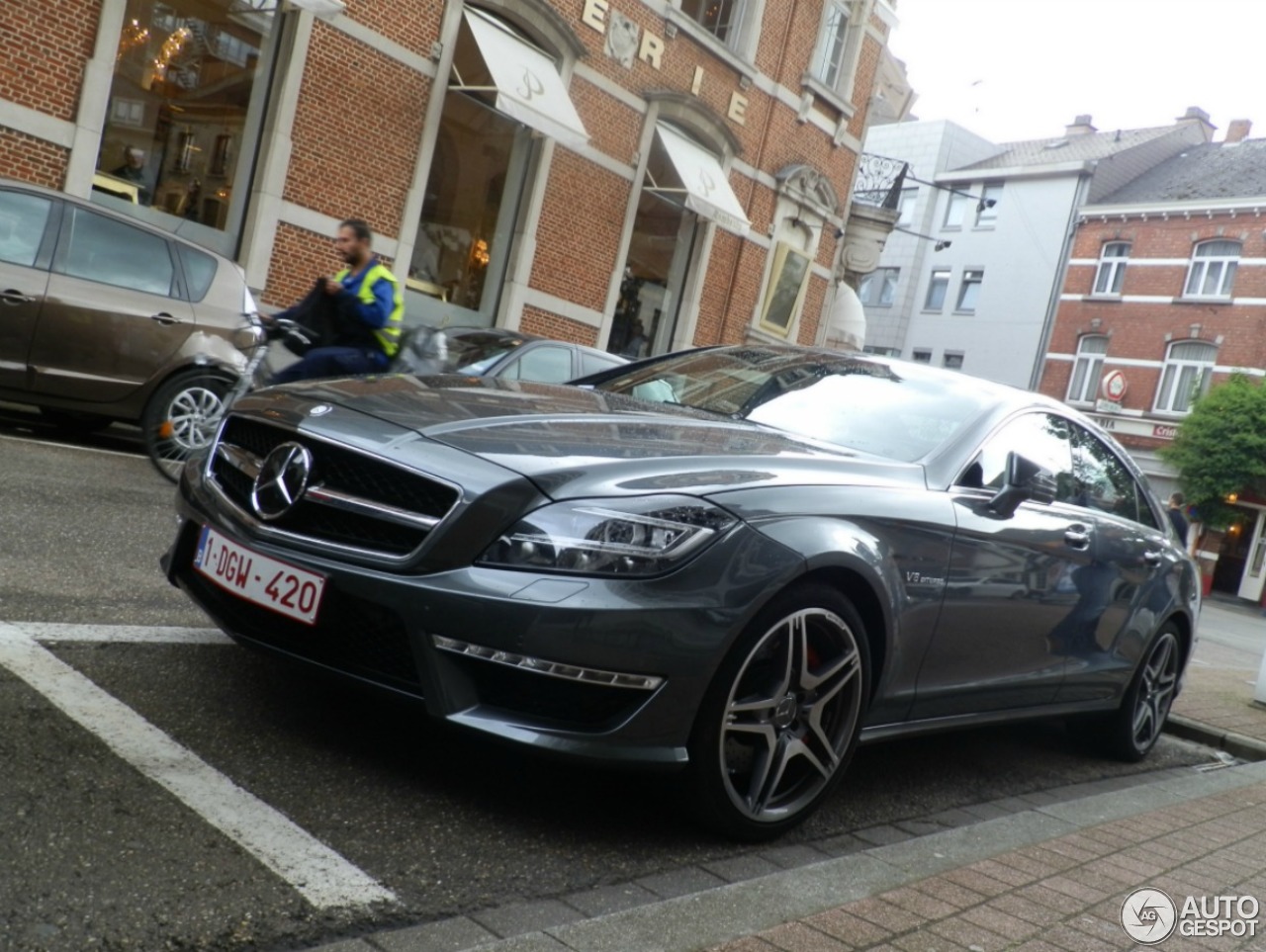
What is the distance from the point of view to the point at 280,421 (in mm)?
3529

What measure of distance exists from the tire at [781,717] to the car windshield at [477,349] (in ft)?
20.6

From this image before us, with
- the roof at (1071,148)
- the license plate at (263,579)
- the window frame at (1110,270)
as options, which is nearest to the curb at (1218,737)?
the license plate at (263,579)

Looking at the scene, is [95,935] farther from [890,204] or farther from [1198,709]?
[890,204]

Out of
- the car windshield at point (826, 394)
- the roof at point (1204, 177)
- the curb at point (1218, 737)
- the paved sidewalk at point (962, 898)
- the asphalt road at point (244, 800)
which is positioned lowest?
the curb at point (1218, 737)

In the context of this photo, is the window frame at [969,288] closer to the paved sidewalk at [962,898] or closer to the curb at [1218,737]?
the curb at [1218,737]

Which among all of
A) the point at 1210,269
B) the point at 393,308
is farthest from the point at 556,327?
the point at 1210,269

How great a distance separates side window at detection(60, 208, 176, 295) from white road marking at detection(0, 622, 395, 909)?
5.18 m

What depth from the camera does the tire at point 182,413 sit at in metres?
8.08

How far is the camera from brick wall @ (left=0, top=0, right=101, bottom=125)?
1198cm

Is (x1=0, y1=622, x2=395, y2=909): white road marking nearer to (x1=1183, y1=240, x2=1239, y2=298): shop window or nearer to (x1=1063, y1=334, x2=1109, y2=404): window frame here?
→ (x1=1183, y1=240, x2=1239, y2=298): shop window

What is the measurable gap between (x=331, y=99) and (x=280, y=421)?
12.1 meters

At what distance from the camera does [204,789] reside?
2.99m

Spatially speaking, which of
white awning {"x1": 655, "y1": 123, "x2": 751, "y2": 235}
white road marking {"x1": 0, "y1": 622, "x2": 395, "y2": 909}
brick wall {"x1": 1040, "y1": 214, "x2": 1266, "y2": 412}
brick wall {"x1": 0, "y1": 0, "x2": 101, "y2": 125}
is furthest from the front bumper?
brick wall {"x1": 1040, "y1": 214, "x2": 1266, "y2": 412}

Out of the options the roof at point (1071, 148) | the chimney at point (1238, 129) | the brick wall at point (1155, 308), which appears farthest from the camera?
the roof at point (1071, 148)
